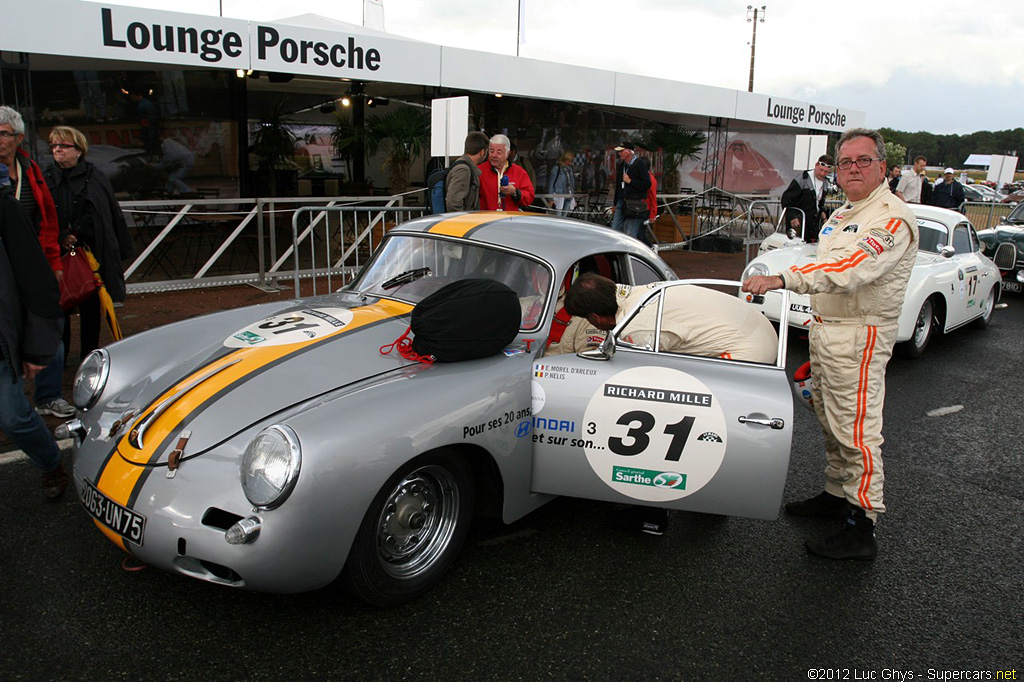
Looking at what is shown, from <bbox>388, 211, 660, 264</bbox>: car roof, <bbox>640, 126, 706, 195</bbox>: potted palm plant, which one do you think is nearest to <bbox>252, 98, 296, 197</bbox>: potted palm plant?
<bbox>640, 126, 706, 195</bbox>: potted palm plant

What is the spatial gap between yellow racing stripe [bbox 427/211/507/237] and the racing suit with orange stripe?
1.83 meters

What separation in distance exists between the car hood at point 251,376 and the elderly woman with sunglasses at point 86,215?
2.35 meters

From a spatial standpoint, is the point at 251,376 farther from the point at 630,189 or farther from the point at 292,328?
the point at 630,189

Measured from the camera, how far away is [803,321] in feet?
24.3

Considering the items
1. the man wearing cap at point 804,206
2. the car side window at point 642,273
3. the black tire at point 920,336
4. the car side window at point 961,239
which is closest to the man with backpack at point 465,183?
the car side window at point 642,273

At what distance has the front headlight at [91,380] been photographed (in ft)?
11.5

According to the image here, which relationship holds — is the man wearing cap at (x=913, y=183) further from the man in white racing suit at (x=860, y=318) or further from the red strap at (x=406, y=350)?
the red strap at (x=406, y=350)

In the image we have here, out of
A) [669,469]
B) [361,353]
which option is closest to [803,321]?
[669,469]

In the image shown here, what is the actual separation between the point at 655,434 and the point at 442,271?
63.4 inches

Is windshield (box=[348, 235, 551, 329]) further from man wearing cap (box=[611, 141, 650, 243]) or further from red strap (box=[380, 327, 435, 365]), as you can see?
man wearing cap (box=[611, 141, 650, 243])

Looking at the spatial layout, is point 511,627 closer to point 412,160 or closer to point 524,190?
point 524,190

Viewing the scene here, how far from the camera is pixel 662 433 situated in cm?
329

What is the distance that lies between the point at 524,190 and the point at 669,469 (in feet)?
16.8

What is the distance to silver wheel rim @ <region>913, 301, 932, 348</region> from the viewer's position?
7645 mm
